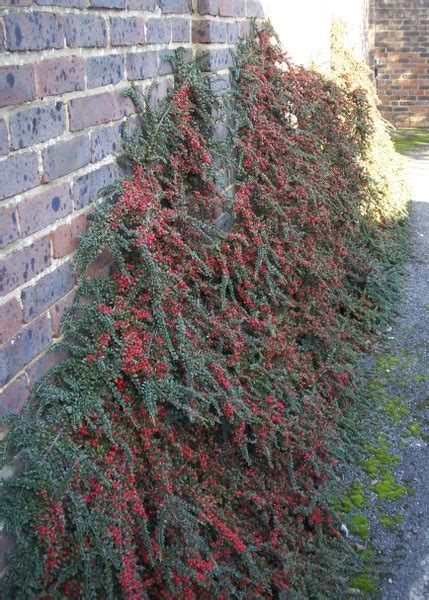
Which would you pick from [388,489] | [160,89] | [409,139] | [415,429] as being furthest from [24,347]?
[409,139]

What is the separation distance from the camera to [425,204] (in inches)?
318

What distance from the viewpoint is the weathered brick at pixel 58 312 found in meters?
2.18

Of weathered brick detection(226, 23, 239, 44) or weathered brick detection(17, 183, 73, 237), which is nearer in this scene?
weathered brick detection(17, 183, 73, 237)

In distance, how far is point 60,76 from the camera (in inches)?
83.3

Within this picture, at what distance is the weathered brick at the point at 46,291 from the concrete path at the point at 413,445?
1605 millimetres

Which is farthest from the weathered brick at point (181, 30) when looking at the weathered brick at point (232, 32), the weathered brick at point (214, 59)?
the weathered brick at point (232, 32)

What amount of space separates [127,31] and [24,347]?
1269 mm

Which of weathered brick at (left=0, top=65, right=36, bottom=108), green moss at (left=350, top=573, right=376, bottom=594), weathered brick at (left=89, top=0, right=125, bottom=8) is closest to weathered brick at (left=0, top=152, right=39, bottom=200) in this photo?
weathered brick at (left=0, top=65, right=36, bottom=108)

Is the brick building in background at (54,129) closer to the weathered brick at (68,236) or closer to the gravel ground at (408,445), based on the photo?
the weathered brick at (68,236)

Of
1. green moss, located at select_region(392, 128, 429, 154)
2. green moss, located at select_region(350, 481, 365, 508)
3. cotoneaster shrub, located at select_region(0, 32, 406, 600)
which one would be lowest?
green moss, located at select_region(350, 481, 365, 508)

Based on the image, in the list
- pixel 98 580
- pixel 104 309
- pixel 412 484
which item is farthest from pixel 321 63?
pixel 98 580

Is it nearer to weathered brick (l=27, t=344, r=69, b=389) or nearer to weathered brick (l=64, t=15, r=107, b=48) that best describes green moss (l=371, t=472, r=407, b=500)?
weathered brick (l=27, t=344, r=69, b=389)

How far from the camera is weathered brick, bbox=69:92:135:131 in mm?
2240

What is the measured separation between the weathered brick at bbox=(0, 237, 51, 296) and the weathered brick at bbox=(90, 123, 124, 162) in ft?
1.46
